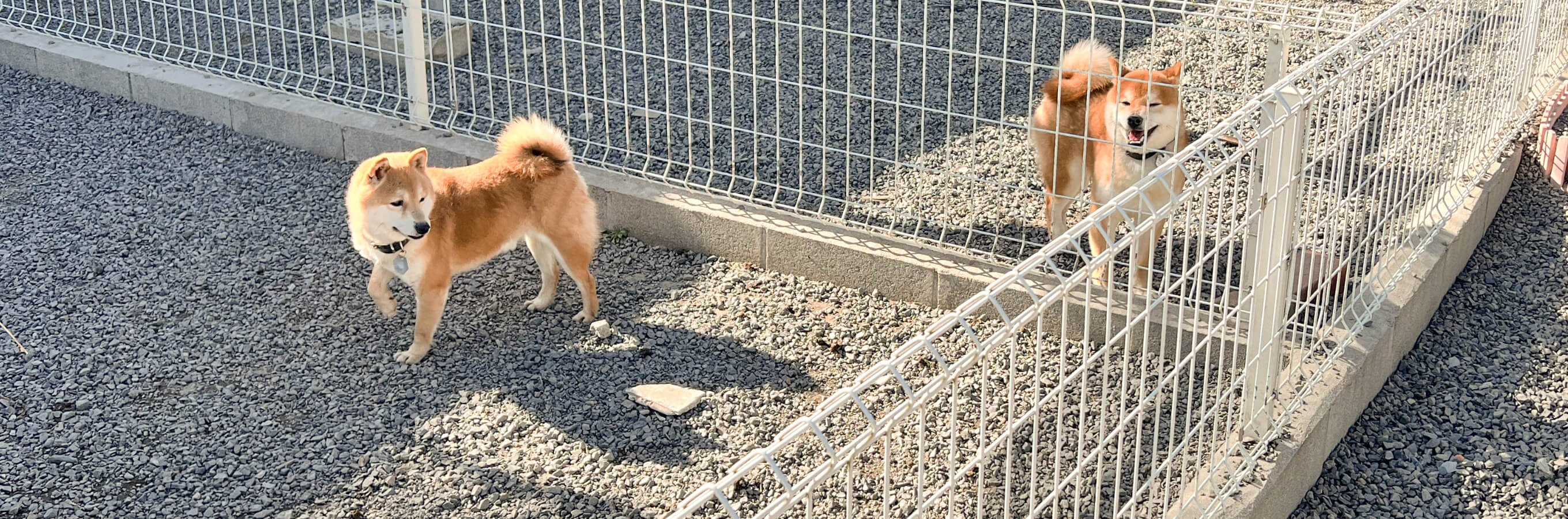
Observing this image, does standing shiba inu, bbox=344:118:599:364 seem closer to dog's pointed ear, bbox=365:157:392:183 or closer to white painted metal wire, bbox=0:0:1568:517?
dog's pointed ear, bbox=365:157:392:183

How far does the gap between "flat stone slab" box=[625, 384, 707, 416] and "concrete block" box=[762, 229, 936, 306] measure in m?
0.94

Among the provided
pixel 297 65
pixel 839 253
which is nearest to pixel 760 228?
pixel 839 253

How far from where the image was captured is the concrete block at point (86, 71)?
6.95 m

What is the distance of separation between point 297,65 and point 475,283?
2.59 metres

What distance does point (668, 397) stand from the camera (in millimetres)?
4203

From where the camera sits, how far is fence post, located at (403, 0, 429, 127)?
582 centimetres

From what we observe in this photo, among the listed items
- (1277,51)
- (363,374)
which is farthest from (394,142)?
(1277,51)

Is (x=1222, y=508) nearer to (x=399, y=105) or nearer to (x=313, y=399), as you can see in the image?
(x=313, y=399)

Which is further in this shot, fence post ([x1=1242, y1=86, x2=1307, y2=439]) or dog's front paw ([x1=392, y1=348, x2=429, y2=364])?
dog's front paw ([x1=392, y1=348, x2=429, y2=364])

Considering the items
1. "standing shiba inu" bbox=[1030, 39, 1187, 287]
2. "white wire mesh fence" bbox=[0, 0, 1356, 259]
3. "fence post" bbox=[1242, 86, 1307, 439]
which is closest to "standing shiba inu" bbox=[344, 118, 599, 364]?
"white wire mesh fence" bbox=[0, 0, 1356, 259]

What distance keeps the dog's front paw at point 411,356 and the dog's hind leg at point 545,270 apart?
520mm

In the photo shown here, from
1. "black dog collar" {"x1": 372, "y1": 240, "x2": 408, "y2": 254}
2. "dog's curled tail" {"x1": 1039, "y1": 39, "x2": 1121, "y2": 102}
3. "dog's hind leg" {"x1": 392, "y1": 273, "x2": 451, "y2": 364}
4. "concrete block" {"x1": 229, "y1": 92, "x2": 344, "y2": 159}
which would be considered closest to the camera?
"black dog collar" {"x1": 372, "y1": 240, "x2": 408, "y2": 254}

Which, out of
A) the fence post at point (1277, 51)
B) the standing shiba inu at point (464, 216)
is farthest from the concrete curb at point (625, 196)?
the fence post at point (1277, 51)

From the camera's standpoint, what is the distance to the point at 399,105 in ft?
20.5
